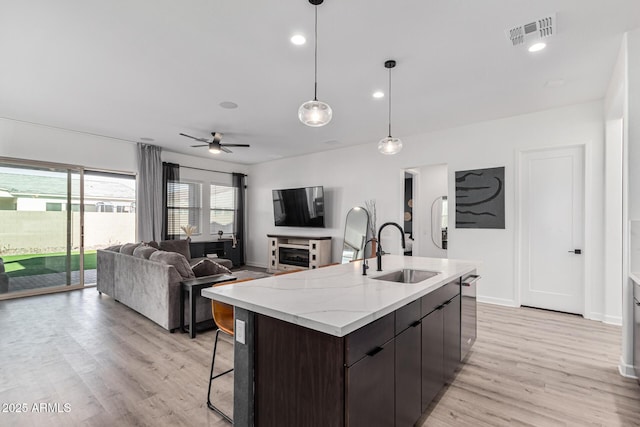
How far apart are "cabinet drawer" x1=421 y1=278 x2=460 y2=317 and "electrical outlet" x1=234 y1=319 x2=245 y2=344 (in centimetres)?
108

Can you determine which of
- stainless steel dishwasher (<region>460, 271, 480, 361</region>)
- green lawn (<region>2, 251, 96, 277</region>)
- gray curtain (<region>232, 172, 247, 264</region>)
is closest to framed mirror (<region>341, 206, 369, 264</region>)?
gray curtain (<region>232, 172, 247, 264</region>)

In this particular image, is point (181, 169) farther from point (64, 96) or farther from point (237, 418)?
point (237, 418)

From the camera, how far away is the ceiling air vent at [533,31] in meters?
2.41

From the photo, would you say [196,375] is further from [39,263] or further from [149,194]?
[149,194]

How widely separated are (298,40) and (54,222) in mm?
5583

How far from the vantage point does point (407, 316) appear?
1.72 meters

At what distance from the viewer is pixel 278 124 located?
16.7ft

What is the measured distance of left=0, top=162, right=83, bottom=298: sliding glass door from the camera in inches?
196

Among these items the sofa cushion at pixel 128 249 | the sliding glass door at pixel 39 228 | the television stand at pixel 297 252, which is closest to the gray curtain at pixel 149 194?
the sliding glass door at pixel 39 228

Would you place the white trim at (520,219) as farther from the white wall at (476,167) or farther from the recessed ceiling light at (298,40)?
the recessed ceiling light at (298,40)

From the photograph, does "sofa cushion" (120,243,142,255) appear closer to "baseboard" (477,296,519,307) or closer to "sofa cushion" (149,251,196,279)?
"sofa cushion" (149,251,196,279)

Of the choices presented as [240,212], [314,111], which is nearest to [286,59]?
[314,111]

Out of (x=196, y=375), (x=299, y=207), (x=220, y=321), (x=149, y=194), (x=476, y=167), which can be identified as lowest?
(x=196, y=375)

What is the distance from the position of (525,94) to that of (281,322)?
4.13 m
